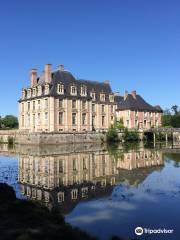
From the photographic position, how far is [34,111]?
53.3 metres

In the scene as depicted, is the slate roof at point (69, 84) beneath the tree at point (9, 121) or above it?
above

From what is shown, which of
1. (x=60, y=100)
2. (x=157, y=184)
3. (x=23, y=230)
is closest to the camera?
(x=23, y=230)

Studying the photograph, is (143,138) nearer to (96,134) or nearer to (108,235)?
(96,134)

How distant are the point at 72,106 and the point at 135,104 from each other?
15.1 m

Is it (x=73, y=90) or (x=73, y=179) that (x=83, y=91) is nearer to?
(x=73, y=90)

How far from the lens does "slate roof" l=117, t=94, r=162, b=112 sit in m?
61.2

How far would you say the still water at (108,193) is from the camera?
32.0 ft

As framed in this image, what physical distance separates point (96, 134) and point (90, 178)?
33.5 m

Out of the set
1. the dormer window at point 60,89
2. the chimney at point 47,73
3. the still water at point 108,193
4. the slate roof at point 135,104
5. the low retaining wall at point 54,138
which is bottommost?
the still water at point 108,193

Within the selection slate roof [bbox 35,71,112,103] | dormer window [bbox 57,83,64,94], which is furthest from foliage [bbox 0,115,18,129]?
dormer window [bbox 57,83,64,94]

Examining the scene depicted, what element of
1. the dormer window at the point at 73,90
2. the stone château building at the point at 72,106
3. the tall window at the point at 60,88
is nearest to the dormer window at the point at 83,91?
Answer: the stone château building at the point at 72,106

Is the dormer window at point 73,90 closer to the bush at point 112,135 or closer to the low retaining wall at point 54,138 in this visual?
the low retaining wall at point 54,138

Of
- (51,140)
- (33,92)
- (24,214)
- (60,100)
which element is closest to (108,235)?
(24,214)

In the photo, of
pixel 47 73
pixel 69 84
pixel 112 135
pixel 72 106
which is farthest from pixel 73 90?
pixel 112 135
